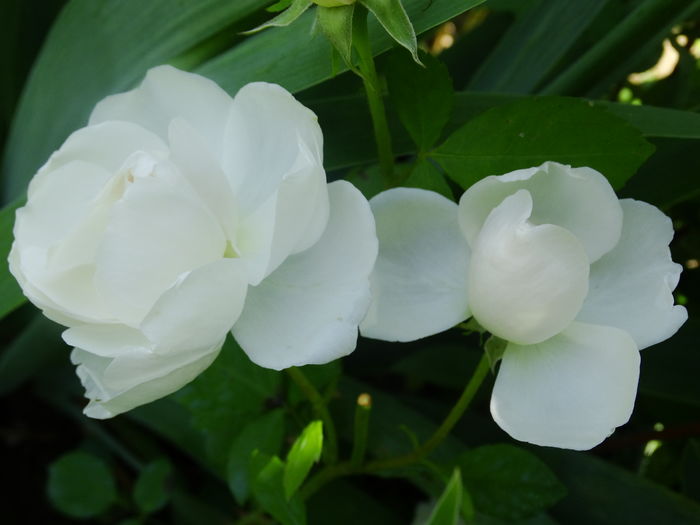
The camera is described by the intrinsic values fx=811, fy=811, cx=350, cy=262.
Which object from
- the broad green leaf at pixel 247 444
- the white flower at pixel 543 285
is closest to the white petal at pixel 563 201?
the white flower at pixel 543 285

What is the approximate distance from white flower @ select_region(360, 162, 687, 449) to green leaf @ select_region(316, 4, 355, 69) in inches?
3.0

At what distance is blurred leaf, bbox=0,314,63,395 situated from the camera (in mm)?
708

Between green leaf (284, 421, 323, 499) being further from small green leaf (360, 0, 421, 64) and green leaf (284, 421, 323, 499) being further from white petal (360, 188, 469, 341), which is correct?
small green leaf (360, 0, 421, 64)

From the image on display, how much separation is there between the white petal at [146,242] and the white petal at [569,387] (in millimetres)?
158

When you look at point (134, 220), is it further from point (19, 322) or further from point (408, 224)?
point (19, 322)

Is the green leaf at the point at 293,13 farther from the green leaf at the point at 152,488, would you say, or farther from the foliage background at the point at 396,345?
the green leaf at the point at 152,488

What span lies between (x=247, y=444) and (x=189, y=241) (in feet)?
0.70

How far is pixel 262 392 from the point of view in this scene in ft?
1.79

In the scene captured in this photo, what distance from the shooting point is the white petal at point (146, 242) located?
1.14ft

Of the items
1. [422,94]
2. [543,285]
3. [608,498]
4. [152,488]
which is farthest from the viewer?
[152,488]

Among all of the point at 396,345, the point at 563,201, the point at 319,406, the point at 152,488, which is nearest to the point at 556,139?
the point at 563,201

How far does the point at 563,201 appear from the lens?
1.25 ft

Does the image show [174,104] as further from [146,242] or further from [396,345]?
[396,345]

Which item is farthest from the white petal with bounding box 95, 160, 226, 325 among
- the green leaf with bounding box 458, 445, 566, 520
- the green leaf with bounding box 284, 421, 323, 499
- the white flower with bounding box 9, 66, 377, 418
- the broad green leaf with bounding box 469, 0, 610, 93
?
the broad green leaf with bounding box 469, 0, 610, 93
